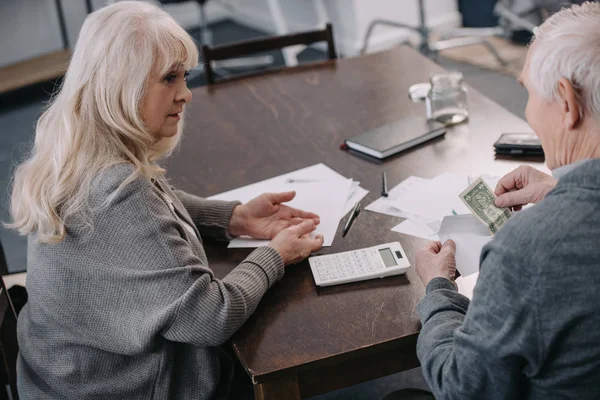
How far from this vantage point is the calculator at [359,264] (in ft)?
5.28

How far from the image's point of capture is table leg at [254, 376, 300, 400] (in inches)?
55.9

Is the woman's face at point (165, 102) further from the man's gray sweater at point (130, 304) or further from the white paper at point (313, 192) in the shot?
the white paper at point (313, 192)

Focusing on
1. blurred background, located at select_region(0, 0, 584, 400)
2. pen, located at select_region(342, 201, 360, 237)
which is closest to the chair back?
pen, located at select_region(342, 201, 360, 237)

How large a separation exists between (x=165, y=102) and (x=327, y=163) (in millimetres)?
620

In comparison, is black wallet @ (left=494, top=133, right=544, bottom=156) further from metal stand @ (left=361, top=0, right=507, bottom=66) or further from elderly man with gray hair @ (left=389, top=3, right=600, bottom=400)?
metal stand @ (left=361, top=0, right=507, bottom=66)

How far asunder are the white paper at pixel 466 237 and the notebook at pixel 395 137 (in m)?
0.43

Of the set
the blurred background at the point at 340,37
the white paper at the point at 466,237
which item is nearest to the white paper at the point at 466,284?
the white paper at the point at 466,237

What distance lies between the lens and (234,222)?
1.88 metres

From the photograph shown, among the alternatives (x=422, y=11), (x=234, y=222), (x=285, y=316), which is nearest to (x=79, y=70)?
(x=234, y=222)

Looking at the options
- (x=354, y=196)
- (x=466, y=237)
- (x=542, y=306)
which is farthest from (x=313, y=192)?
(x=542, y=306)

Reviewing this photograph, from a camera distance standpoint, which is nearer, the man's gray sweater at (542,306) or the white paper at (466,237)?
the man's gray sweater at (542,306)

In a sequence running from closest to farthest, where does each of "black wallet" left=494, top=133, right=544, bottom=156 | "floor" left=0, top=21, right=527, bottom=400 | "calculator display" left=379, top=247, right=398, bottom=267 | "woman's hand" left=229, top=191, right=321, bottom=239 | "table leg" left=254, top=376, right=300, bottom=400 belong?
"table leg" left=254, top=376, right=300, bottom=400 < "calculator display" left=379, top=247, right=398, bottom=267 < "woman's hand" left=229, top=191, right=321, bottom=239 < "black wallet" left=494, top=133, right=544, bottom=156 < "floor" left=0, top=21, right=527, bottom=400

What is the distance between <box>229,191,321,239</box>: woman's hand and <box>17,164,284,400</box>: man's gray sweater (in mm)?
206

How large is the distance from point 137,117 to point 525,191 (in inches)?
33.0
